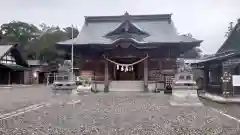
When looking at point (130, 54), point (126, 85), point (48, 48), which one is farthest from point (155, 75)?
point (48, 48)

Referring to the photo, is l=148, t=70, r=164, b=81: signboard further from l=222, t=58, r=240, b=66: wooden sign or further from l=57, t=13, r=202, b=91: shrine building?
l=222, t=58, r=240, b=66: wooden sign

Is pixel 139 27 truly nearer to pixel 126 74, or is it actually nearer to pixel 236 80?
pixel 126 74

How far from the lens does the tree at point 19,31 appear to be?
58469 mm

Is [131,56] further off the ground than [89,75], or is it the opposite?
[131,56]

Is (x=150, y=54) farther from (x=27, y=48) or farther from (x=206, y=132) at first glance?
(x=27, y=48)

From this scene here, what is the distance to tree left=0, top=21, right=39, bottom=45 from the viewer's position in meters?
58.5

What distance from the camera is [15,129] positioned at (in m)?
6.47

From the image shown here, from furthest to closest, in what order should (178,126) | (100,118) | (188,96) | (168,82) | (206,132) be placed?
(168,82) < (188,96) < (100,118) < (178,126) < (206,132)

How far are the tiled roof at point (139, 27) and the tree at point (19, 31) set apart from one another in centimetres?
3713

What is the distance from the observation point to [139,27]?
79.0ft

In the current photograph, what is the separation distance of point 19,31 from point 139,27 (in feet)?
147

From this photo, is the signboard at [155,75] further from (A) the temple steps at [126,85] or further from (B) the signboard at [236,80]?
(B) the signboard at [236,80]

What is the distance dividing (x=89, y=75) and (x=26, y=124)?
577 inches

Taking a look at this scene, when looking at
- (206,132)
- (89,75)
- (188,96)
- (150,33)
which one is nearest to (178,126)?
(206,132)
